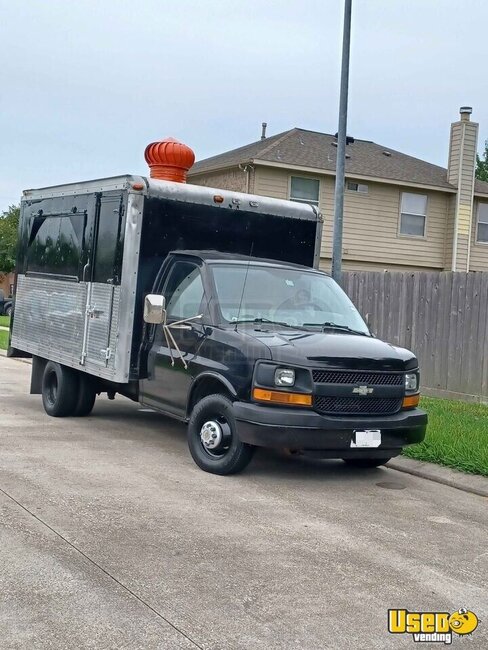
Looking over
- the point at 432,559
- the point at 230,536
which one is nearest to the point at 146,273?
the point at 230,536

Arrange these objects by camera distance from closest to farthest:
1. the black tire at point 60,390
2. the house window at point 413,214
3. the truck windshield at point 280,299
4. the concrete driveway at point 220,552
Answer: the concrete driveway at point 220,552, the truck windshield at point 280,299, the black tire at point 60,390, the house window at point 413,214

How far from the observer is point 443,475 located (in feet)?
26.7

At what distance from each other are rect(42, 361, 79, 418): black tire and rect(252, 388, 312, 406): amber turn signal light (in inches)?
151

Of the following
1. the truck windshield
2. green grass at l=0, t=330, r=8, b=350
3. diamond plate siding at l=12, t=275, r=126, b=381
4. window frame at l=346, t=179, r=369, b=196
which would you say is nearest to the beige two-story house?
window frame at l=346, t=179, r=369, b=196

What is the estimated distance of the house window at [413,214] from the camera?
25828mm

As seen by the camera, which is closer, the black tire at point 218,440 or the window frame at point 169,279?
the black tire at point 218,440

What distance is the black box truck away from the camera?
727 cm

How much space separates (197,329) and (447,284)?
6.42 meters

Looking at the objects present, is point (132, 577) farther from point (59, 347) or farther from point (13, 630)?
point (59, 347)

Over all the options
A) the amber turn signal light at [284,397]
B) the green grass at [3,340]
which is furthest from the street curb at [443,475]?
the green grass at [3,340]

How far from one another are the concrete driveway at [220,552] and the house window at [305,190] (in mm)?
16085

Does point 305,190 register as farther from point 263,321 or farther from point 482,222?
point 263,321

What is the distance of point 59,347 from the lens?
10297mm

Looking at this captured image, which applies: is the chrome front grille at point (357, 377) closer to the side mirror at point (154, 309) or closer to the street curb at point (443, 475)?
the street curb at point (443, 475)
